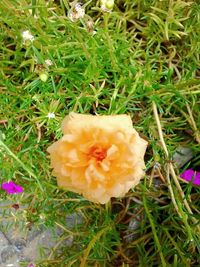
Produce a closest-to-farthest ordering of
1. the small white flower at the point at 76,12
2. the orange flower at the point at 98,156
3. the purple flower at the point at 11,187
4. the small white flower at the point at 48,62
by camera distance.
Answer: the orange flower at the point at 98,156
the small white flower at the point at 76,12
the small white flower at the point at 48,62
the purple flower at the point at 11,187

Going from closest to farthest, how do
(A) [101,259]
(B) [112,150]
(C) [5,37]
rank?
(B) [112,150]
(A) [101,259]
(C) [5,37]

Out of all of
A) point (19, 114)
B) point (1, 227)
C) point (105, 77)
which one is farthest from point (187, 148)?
point (1, 227)

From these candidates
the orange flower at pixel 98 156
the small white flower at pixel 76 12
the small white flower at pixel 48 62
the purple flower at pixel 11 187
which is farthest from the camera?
the purple flower at pixel 11 187

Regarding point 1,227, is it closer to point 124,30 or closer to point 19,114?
point 19,114

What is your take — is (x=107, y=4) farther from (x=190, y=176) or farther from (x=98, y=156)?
(x=190, y=176)

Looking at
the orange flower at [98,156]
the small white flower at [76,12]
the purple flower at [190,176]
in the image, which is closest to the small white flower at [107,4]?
the small white flower at [76,12]

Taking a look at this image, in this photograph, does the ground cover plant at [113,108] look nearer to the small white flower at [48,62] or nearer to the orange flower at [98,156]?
the small white flower at [48,62]

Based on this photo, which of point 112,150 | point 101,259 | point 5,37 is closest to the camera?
point 112,150
